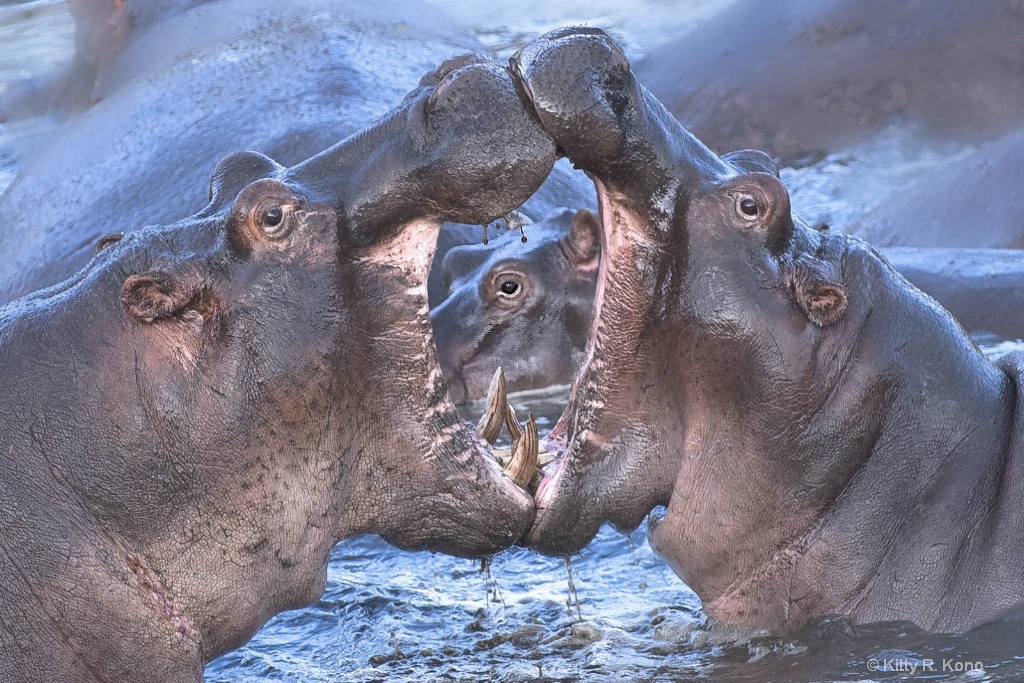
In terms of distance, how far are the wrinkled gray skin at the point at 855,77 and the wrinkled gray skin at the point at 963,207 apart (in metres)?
0.68

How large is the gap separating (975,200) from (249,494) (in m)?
5.30

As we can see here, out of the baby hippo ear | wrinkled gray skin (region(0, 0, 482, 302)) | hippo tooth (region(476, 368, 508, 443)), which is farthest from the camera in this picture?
wrinkled gray skin (region(0, 0, 482, 302))

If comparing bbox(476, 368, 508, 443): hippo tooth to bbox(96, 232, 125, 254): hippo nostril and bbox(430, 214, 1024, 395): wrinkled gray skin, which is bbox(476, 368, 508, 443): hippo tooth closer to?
bbox(96, 232, 125, 254): hippo nostril

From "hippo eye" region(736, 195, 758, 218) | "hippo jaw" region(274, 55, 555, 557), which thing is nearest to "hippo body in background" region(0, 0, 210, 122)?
"hippo jaw" region(274, 55, 555, 557)

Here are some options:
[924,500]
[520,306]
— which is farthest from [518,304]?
[924,500]

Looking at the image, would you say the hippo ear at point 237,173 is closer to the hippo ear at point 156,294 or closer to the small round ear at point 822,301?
the hippo ear at point 156,294

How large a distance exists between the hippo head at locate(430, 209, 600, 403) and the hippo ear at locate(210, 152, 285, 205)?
2.35 m

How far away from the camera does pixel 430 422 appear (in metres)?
3.80

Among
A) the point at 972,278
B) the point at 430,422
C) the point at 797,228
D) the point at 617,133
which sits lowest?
the point at 972,278

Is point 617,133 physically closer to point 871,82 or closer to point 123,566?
point 123,566

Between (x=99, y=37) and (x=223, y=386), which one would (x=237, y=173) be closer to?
(x=223, y=386)

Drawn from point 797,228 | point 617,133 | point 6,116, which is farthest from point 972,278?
point 6,116

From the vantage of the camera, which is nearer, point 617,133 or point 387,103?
point 617,133

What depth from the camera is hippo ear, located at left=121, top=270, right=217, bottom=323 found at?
354 centimetres
